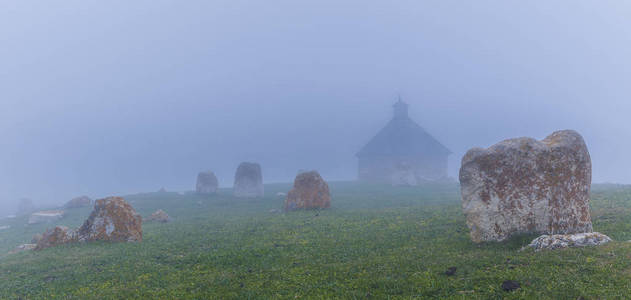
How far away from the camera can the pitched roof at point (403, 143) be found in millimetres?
79438

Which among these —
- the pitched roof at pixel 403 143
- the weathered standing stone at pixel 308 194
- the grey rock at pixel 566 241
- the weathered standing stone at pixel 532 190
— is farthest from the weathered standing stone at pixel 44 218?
the pitched roof at pixel 403 143

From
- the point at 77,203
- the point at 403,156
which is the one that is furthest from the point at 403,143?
the point at 77,203

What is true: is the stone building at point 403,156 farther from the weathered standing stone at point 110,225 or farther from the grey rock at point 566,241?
the grey rock at point 566,241

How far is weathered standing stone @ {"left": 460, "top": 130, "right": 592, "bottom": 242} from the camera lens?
12.2 m

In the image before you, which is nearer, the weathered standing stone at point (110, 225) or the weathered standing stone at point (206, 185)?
the weathered standing stone at point (110, 225)

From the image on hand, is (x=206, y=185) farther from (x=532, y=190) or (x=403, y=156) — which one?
(x=403, y=156)

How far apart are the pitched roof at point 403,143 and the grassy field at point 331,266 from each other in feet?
194

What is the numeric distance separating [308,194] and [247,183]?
18.9 m

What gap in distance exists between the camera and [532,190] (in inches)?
482

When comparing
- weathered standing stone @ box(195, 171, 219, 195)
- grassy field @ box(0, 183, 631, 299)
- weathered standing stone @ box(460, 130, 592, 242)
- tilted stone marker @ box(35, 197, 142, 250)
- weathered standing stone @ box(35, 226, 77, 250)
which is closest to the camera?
grassy field @ box(0, 183, 631, 299)

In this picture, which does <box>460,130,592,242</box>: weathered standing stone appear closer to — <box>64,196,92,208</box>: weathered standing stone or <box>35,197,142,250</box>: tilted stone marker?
<box>35,197,142,250</box>: tilted stone marker

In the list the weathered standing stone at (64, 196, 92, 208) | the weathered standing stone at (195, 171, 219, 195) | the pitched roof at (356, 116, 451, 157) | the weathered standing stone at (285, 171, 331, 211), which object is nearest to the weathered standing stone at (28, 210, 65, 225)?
the weathered standing stone at (64, 196, 92, 208)

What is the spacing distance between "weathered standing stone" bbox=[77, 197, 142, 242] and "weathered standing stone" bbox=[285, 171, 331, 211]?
1342 cm

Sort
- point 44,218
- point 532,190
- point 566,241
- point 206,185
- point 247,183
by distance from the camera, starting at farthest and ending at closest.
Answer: point 206,185 < point 247,183 < point 44,218 < point 532,190 < point 566,241
